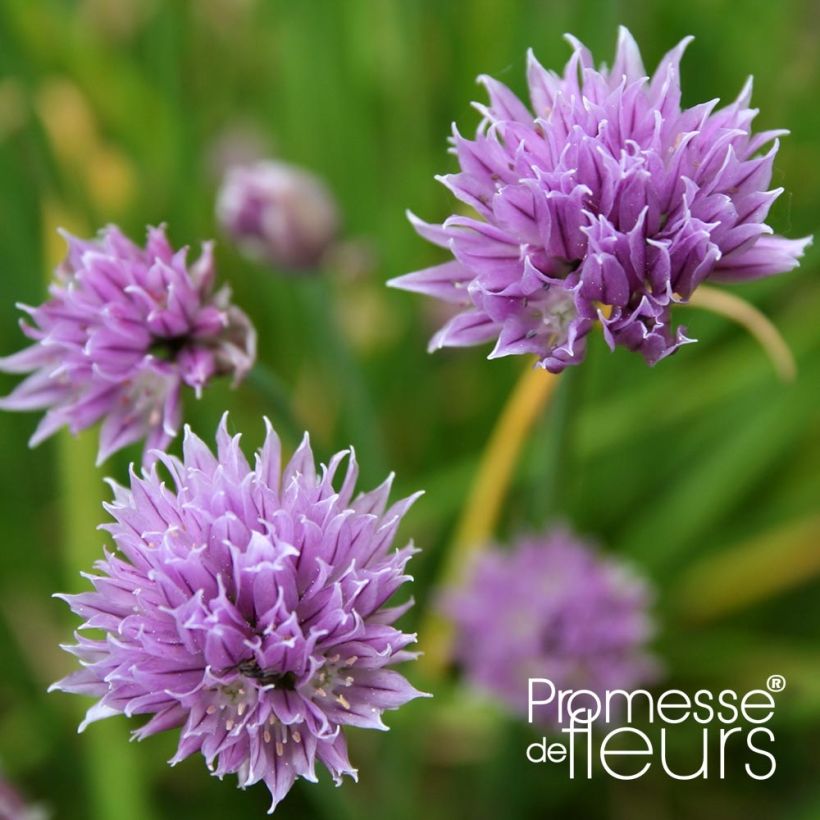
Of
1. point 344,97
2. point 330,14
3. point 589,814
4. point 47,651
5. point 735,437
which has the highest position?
point 330,14

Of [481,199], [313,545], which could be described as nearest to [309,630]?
[313,545]

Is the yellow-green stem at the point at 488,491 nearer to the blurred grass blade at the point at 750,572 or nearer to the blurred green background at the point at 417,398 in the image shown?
the blurred green background at the point at 417,398

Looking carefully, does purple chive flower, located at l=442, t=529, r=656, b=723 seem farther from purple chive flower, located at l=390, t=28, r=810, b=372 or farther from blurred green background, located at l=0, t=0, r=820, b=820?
purple chive flower, located at l=390, t=28, r=810, b=372

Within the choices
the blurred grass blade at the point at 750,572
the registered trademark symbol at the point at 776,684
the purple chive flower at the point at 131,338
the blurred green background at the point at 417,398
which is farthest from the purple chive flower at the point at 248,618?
the blurred grass blade at the point at 750,572

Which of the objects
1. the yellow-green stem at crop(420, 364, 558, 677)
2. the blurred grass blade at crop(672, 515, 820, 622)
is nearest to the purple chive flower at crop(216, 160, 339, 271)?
the yellow-green stem at crop(420, 364, 558, 677)

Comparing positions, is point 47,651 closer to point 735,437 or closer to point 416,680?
point 416,680
